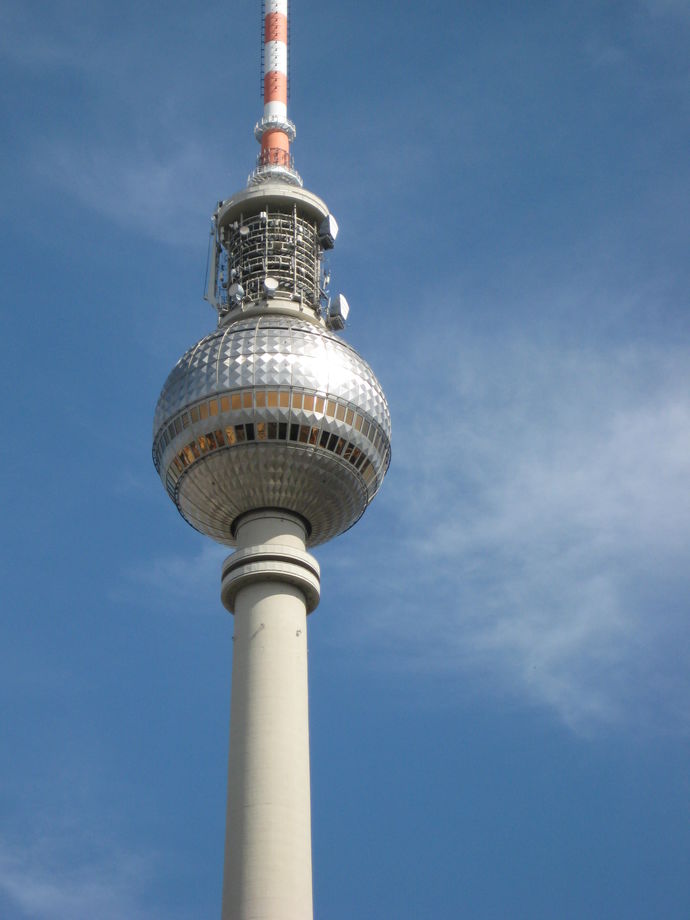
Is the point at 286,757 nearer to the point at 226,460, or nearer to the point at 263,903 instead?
the point at 263,903

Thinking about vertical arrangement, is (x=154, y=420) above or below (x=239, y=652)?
above

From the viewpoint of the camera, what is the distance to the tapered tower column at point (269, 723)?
187ft

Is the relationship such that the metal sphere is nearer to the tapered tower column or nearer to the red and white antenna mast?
the tapered tower column

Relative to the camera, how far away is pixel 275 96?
8950 centimetres

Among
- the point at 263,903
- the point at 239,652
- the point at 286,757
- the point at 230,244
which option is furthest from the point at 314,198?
the point at 263,903

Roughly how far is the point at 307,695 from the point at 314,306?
2623 centimetres

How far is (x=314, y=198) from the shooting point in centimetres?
8181

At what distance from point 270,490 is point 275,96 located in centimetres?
3574

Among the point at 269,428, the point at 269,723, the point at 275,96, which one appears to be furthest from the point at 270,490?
the point at 275,96

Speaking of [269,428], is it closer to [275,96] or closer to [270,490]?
[270,490]

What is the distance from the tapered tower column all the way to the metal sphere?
6.93 ft

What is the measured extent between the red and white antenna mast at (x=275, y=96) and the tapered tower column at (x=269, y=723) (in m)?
30.9

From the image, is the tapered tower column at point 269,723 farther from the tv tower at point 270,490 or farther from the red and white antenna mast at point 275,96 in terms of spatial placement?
the red and white antenna mast at point 275,96

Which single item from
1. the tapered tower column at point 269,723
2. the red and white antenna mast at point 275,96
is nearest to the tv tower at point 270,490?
the tapered tower column at point 269,723
